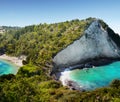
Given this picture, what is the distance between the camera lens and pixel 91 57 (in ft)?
324

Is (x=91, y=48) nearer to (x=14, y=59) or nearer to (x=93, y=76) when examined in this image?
(x=93, y=76)

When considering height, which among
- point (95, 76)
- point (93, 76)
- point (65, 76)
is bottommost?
point (95, 76)

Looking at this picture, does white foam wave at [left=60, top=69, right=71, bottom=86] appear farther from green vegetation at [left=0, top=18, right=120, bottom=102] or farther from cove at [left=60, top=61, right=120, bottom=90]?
green vegetation at [left=0, top=18, right=120, bottom=102]

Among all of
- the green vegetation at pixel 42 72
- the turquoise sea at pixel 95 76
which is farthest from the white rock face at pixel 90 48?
the turquoise sea at pixel 95 76

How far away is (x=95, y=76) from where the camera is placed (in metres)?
78.9

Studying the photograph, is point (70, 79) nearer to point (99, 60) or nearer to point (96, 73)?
point (96, 73)

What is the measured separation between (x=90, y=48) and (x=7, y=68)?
3069 centimetres

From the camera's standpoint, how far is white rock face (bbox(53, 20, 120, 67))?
9288cm

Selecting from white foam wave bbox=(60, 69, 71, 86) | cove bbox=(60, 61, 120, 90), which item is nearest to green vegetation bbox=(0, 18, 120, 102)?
white foam wave bbox=(60, 69, 71, 86)

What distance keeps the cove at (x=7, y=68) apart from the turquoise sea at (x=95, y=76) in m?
20.4

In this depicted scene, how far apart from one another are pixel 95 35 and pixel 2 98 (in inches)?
3096

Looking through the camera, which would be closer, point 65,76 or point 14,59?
point 65,76

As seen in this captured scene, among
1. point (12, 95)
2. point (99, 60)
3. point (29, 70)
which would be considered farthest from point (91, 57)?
point (12, 95)

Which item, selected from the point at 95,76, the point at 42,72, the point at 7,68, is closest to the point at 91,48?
the point at 95,76
